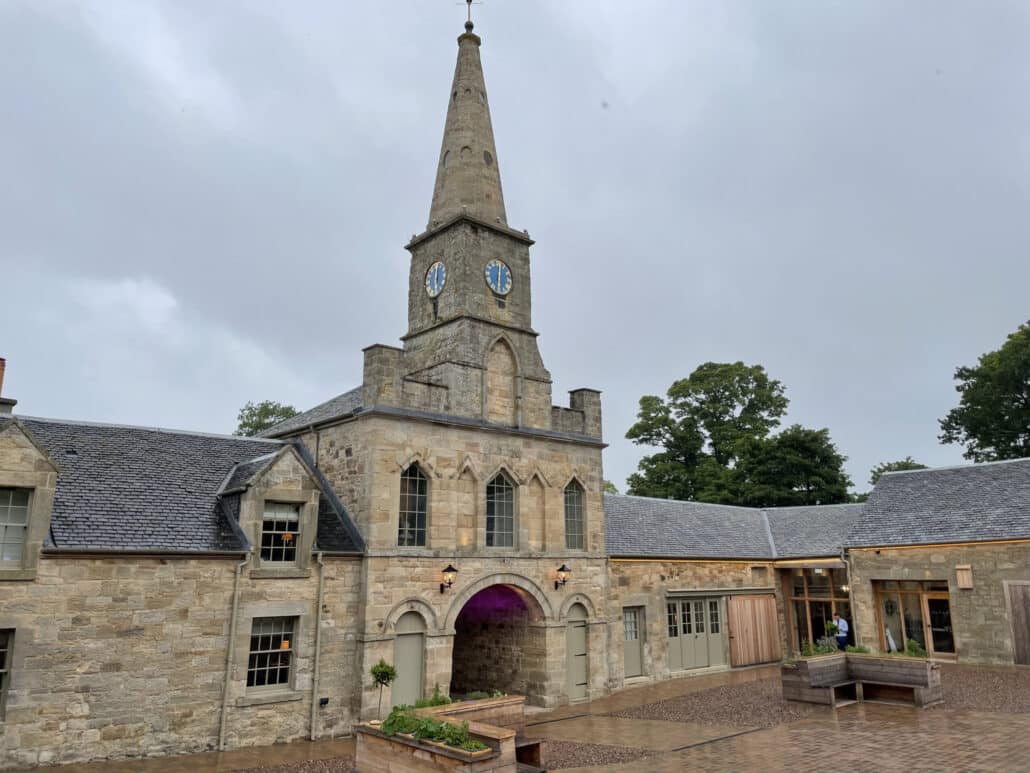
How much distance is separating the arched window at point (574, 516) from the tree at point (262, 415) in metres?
24.8

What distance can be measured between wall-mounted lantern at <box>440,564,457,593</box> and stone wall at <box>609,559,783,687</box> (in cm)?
628

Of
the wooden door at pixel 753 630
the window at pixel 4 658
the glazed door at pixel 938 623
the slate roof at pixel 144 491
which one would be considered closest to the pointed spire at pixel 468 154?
the slate roof at pixel 144 491

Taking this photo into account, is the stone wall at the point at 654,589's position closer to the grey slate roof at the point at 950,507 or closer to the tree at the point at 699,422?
the grey slate roof at the point at 950,507

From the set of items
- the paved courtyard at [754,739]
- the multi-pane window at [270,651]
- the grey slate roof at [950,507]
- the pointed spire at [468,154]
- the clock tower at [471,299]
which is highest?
the pointed spire at [468,154]

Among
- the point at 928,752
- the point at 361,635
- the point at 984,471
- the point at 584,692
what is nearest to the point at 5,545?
the point at 361,635

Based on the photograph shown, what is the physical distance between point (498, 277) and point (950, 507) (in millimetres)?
Result: 17419

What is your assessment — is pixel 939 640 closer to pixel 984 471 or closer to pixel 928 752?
pixel 984 471

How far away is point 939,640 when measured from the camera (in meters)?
23.2

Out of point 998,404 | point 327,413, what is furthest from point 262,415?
point 998,404

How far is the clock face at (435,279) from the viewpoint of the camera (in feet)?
63.9

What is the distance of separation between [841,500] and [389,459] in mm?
30750

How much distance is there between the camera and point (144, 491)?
14578 mm

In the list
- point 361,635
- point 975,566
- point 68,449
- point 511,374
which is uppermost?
point 511,374

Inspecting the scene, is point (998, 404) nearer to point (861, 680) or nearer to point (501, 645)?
point (861, 680)
